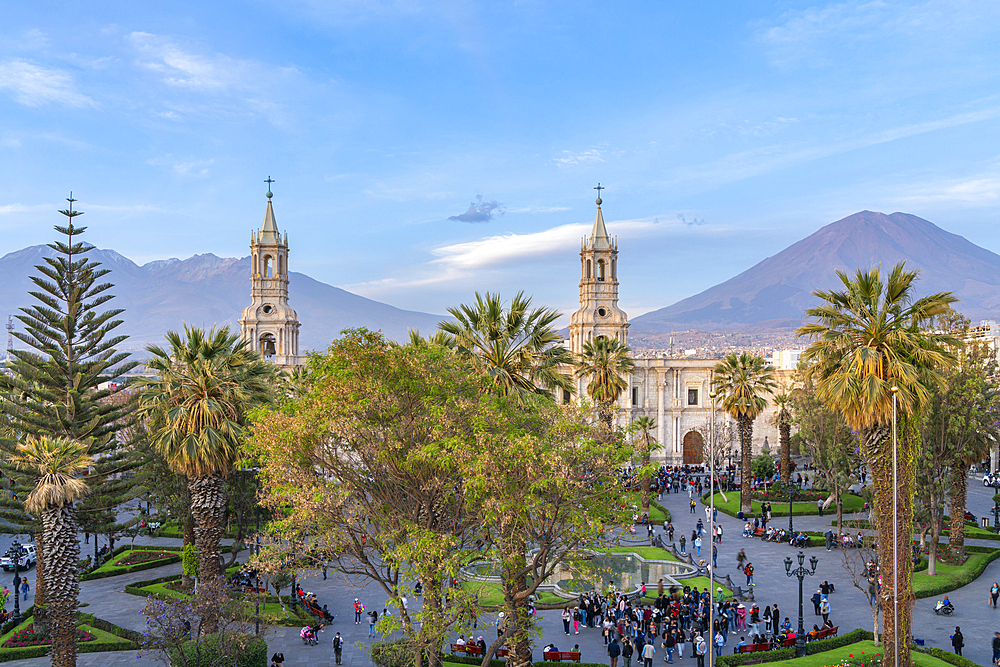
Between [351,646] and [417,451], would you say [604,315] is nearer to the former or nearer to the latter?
[351,646]

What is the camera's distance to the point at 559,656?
2198 centimetres

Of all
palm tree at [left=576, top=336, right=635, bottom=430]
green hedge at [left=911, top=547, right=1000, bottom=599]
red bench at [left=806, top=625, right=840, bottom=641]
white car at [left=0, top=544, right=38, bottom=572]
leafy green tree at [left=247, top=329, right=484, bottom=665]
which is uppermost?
palm tree at [left=576, top=336, right=635, bottom=430]

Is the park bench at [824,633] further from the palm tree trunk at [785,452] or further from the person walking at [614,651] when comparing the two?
the palm tree trunk at [785,452]

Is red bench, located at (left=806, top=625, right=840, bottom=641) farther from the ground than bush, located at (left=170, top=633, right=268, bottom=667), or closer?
closer

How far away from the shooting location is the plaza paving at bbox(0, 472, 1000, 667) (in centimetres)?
2292

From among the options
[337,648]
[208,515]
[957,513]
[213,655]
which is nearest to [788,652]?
[337,648]

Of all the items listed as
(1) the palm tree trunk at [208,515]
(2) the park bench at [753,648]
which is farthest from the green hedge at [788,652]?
(1) the palm tree trunk at [208,515]

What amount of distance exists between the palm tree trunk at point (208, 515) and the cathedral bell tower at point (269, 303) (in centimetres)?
3780

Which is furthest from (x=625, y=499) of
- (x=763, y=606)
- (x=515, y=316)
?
(x=763, y=606)

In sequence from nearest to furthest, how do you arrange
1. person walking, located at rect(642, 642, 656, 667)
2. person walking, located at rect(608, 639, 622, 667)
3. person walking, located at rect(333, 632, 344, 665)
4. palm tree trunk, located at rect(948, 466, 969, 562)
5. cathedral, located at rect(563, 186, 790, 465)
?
person walking, located at rect(642, 642, 656, 667)
person walking, located at rect(608, 639, 622, 667)
person walking, located at rect(333, 632, 344, 665)
palm tree trunk, located at rect(948, 466, 969, 562)
cathedral, located at rect(563, 186, 790, 465)

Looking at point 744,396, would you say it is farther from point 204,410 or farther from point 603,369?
point 204,410

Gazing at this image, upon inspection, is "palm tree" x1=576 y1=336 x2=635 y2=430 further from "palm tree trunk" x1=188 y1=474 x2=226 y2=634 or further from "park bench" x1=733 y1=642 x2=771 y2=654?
"palm tree trunk" x1=188 y1=474 x2=226 y2=634

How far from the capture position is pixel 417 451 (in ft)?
50.8

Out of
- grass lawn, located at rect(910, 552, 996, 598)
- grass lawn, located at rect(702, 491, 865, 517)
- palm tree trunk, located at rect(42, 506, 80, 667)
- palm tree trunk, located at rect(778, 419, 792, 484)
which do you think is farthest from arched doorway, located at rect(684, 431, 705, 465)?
palm tree trunk, located at rect(42, 506, 80, 667)
